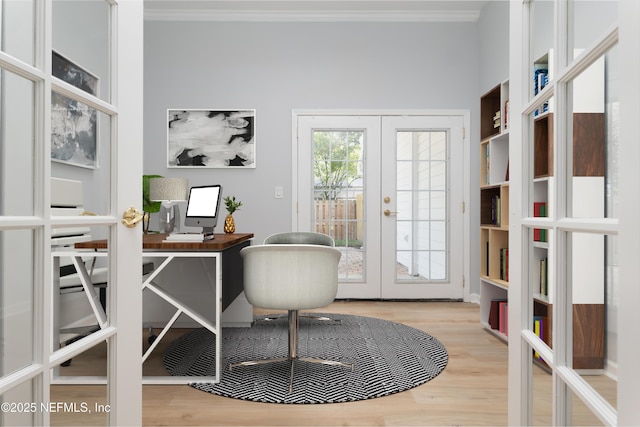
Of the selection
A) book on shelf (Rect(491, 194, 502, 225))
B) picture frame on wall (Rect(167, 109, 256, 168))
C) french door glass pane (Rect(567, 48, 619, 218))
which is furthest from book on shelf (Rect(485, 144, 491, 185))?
french door glass pane (Rect(567, 48, 619, 218))

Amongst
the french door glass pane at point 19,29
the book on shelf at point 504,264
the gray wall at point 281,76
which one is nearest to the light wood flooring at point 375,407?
the book on shelf at point 504,264

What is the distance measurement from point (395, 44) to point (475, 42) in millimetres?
814

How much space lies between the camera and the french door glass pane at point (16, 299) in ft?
2.35

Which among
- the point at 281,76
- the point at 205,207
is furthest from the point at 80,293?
the point at 281,76

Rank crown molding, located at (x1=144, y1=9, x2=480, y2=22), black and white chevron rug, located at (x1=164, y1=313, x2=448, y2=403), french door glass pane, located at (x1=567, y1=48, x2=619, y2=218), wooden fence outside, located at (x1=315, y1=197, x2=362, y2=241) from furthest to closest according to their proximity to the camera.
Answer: wooden fence outside, located at (x1=315, y1=197, x2=362, y2=241) < crown molding, located at (x1=144, y1=9, x2=480, y2=22) < black and white chevron rug, located at (x1=164, y1=313, x2=448, y2=403) < french door glass pane, located at (x1=567, y1=48, x2=619, y2=218)

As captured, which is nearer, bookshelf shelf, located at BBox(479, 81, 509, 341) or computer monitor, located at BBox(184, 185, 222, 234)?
computer monitor, located at BBox(184, 185, 222, 234)

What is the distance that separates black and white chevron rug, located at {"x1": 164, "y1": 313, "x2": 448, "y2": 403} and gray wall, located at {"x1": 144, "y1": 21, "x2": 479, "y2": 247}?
151 cm

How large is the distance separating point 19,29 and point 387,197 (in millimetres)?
3867

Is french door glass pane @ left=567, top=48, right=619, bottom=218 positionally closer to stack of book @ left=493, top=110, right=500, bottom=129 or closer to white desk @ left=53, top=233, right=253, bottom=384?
white desk @ left=53, top=233, right=253, bottom=384

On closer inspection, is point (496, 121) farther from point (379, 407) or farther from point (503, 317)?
point (379, 407)

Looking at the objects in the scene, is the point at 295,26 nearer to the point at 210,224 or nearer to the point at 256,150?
the point at 256,150

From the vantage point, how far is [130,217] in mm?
1083

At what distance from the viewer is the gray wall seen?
4395 mm

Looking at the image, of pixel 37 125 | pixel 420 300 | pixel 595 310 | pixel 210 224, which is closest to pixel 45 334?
pixel 37 125
